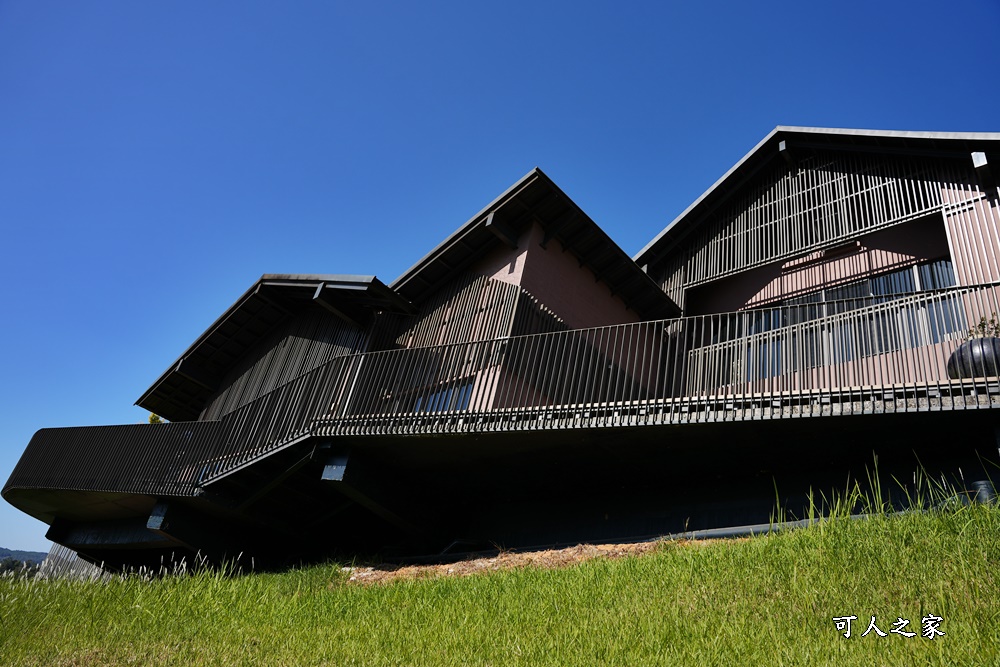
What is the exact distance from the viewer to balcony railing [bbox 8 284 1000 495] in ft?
28.4

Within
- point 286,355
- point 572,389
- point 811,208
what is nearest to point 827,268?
point 811,208

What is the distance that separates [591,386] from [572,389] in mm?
1068

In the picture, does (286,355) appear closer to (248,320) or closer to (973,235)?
(248,320)

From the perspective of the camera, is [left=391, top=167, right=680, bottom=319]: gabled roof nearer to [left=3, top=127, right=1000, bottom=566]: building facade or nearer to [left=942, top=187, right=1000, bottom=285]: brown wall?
[left=3, top=127, right=1000, bottom=566]: building facade

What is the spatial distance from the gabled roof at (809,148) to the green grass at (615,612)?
7.97 metres

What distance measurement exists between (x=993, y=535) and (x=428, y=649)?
4450 millimetres

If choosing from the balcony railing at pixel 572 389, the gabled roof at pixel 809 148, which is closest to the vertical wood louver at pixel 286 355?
the balcony railing at pixel 572 389

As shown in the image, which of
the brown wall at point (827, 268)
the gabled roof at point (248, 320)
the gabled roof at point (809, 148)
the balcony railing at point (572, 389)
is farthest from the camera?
the gabled roof at point (248, 320)

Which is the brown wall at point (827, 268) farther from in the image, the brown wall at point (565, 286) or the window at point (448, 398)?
the window at point (448, 398)

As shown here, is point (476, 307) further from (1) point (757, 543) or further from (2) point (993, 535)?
(2) point (993, 535)

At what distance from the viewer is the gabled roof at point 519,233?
14.0m

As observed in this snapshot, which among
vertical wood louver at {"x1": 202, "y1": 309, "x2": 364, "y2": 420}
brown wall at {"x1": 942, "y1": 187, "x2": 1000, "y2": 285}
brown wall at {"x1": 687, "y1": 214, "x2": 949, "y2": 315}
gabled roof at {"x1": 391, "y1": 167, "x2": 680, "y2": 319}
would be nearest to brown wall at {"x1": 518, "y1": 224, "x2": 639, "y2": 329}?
gabled roof at {"x1": 391, "y1": 167, "x2": 680, "y2": 319}

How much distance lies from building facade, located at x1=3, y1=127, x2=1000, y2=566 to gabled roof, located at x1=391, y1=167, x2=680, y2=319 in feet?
0.15

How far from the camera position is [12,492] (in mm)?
16891
